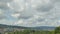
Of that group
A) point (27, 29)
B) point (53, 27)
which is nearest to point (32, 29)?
point (27, 29)

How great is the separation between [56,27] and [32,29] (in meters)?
7.01

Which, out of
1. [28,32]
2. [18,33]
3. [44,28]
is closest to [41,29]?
[44,28]

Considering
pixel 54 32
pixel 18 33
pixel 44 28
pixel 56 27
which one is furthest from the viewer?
pixel 18 33

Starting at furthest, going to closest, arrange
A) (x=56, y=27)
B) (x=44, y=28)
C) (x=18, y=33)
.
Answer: (x=18, y=33), (x=44, y=28), (x=56, y=27)

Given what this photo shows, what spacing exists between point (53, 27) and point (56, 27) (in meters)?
0.66

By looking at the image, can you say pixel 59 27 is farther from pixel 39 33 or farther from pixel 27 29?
pixel 27 29

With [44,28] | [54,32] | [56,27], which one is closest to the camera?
[54,32]

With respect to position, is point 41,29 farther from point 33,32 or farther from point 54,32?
point 54,32

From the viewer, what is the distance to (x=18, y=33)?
3412 cm

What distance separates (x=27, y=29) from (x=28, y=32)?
8.24ft

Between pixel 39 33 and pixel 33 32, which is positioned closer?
pixel 39 33

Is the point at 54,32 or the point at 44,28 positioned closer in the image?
the point at 54,32

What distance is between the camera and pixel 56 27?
28.9 metres

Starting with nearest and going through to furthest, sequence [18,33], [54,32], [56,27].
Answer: [54,32]
[56,27]
[18,33]
